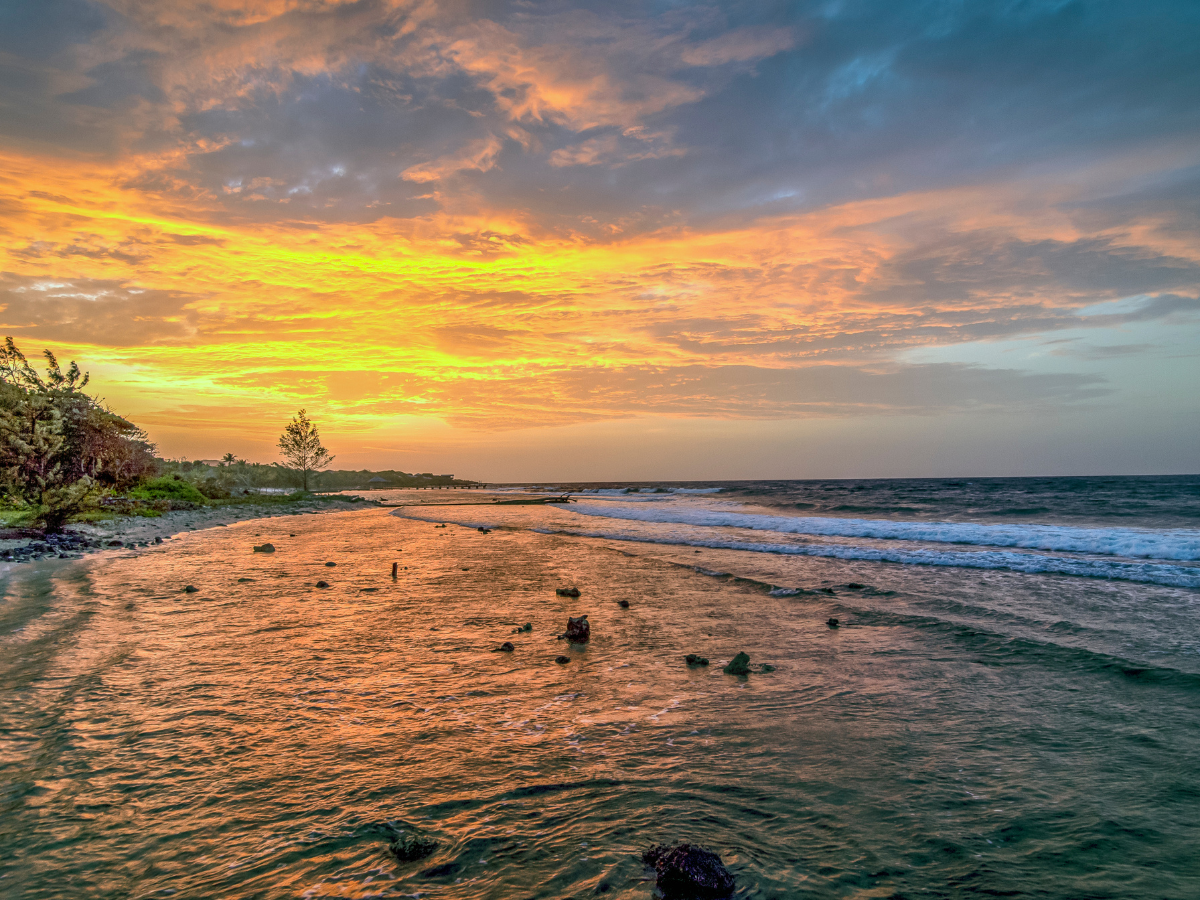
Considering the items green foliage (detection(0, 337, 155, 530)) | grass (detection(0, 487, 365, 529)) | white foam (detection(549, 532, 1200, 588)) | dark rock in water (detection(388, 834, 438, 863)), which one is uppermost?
green foliage (detection(0, 337, 155, 530))

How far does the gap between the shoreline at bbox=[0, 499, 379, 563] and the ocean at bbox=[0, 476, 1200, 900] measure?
3.78 metres

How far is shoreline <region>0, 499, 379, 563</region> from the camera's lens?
17.4 m

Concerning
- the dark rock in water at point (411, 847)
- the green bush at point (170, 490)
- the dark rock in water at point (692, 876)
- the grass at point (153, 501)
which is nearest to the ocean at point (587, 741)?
the dark rock in water at point (411, 847)

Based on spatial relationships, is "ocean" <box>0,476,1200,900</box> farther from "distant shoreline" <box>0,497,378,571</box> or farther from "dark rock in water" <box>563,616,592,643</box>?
"distant shoreline" <box>0,497,378,571</box>

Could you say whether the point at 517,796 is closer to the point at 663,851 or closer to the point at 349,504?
the point at 663,851

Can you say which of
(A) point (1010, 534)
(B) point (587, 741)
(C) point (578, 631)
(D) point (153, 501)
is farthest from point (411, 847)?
(D) point (153, 501)

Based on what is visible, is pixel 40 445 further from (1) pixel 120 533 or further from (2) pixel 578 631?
(2) pixel 578 631

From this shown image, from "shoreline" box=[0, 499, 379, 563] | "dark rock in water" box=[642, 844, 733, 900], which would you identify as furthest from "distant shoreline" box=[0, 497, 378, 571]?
"dark rock in water" box=[642, 844, 733, 900]

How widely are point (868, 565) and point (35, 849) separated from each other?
19.9m

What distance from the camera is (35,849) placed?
13.1 ft

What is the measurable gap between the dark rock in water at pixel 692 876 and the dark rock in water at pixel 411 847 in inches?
65.8

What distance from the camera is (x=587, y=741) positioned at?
612 cm

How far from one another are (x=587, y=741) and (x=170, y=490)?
152 ft

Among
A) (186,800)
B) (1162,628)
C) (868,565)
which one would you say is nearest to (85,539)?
(186,800)
